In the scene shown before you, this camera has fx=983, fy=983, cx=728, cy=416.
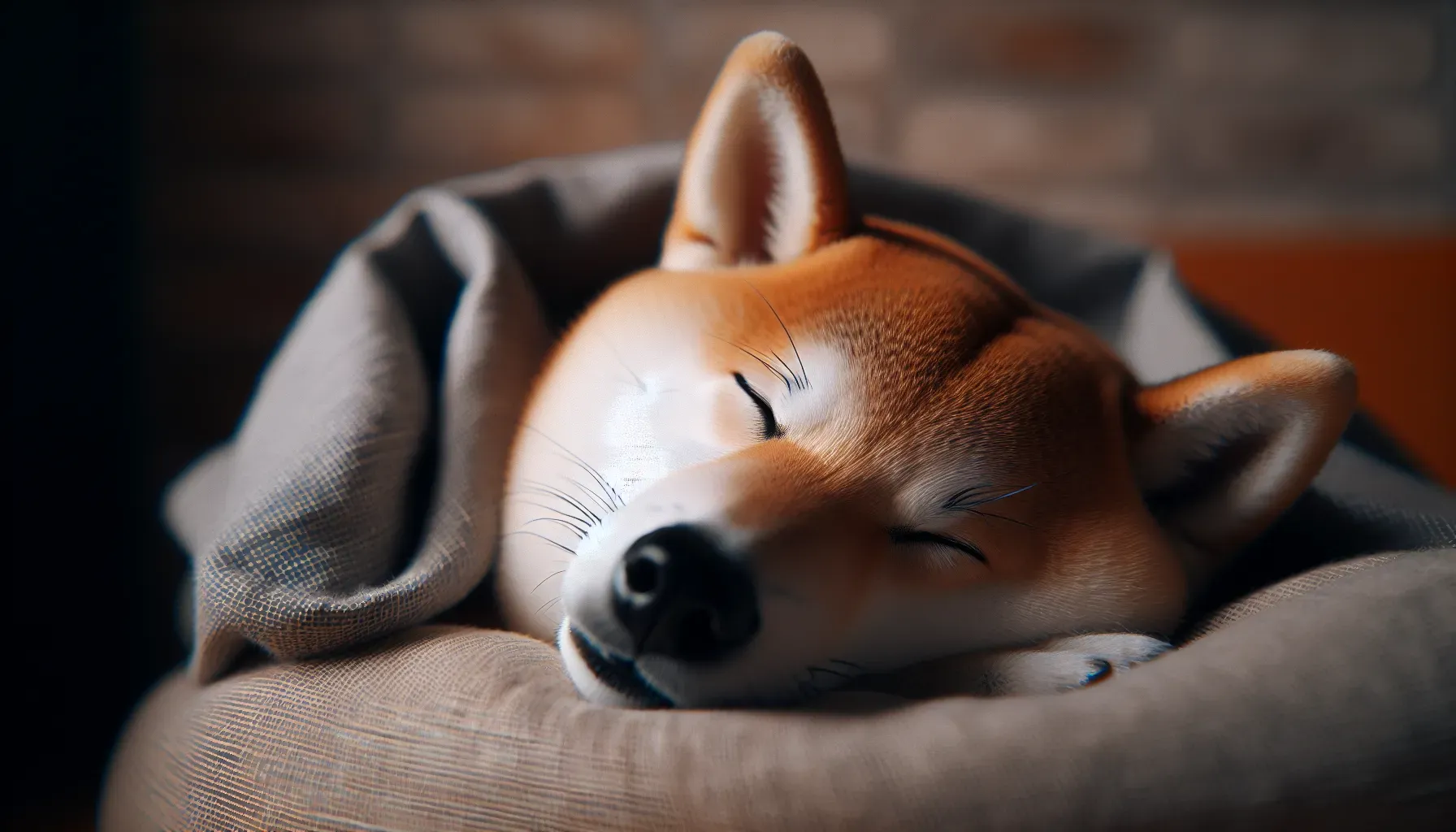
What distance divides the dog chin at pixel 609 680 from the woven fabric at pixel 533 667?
0.02 meters

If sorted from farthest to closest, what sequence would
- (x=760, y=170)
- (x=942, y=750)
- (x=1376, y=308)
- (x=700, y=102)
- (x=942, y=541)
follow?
(x=700, y=102) → (x=1376, y=308) → (x=760, y=170) → (x=942, y=541) → (x=942, y=750)

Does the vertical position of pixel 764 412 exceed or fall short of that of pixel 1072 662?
it exceeds it

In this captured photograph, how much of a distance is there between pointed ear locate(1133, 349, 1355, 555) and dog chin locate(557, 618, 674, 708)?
1.20ft

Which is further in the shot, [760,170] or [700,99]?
[700,99]

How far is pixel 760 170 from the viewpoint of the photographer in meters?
0.74

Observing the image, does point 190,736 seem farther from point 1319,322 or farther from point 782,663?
point 1319,322

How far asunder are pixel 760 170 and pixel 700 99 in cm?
108

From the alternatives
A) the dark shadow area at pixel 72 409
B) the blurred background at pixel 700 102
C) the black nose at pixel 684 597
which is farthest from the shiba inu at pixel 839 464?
the blurred background at pixel 700 102

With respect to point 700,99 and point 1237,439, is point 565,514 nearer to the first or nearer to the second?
point 1237,439

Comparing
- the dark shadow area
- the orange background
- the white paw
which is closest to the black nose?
the white paw

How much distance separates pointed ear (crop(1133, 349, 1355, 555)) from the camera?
23.8 inches

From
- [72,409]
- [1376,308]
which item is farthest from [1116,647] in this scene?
[72,409]

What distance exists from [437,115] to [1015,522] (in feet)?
4.76

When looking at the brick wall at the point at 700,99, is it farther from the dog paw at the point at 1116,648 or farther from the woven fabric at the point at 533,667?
the dog paw at the point at 1116,648
